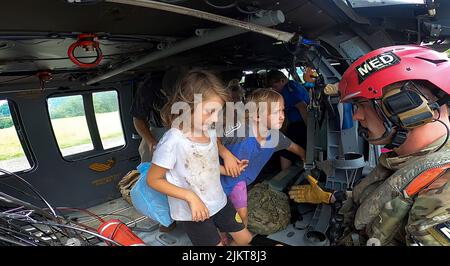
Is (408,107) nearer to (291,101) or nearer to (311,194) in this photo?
(311,194)

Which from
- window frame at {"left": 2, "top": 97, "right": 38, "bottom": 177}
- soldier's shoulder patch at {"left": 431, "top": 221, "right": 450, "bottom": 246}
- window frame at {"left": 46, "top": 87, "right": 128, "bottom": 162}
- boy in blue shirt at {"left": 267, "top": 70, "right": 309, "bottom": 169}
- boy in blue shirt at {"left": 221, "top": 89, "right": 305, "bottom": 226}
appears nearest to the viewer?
soldier's shoulder patch at {"left": 431, "top": 221, "right": 450, "bottom": 246}

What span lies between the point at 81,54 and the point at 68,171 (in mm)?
2904

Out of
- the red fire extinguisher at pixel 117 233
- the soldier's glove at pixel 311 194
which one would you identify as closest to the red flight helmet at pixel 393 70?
the soldier's glove at pixel 311 194

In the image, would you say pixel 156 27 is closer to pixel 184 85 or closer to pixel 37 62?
pixel 184 85

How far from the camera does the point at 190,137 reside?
1.97 m

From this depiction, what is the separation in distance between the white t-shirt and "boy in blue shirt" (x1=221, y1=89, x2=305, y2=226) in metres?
0.43

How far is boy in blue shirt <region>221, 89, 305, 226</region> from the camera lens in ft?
8.43

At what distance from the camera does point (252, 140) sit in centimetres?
261

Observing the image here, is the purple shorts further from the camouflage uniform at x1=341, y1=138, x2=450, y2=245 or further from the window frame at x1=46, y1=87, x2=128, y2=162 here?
the window frame at x1=46, y1=87, x2=128, y2=162

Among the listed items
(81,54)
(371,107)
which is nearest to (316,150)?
(371,107)

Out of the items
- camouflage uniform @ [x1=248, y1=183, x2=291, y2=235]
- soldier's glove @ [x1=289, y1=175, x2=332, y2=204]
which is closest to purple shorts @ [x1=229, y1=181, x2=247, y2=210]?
camouflage uniform @ [x1=248, y1=183, x2=291, y2=235]

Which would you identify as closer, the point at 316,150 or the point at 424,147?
the point at 424,147

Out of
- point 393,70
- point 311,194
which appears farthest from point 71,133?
point 393,70

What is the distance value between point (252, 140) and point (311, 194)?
80 cm
